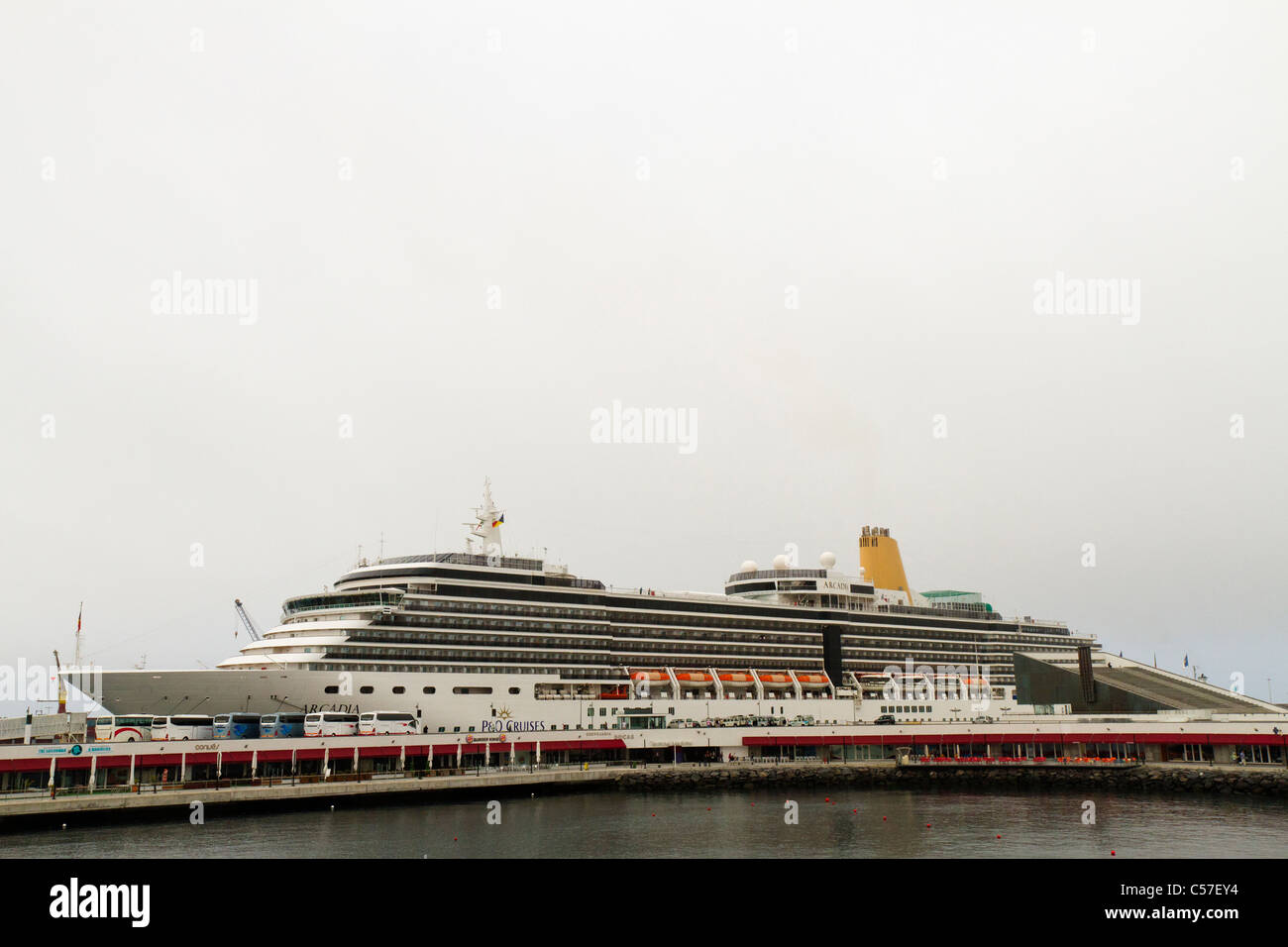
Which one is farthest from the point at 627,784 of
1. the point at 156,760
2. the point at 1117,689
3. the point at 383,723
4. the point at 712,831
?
the point at 1117,689

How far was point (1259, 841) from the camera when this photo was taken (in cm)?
4281

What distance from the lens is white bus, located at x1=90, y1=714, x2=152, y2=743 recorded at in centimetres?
5830

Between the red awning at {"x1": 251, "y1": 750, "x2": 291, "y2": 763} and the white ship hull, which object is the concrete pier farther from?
the white ship hull

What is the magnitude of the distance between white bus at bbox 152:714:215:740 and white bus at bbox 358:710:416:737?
9.45 metres

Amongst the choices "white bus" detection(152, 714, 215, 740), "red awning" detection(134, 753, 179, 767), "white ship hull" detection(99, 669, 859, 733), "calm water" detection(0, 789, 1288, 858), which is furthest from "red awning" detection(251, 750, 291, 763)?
"calm water" detection(0, 789, 1288, 858)

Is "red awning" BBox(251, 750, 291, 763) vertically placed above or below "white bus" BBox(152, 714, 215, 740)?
below

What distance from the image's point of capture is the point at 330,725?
2464 inches

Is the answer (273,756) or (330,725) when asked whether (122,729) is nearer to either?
(273,756)

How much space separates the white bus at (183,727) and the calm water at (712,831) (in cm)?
1032
